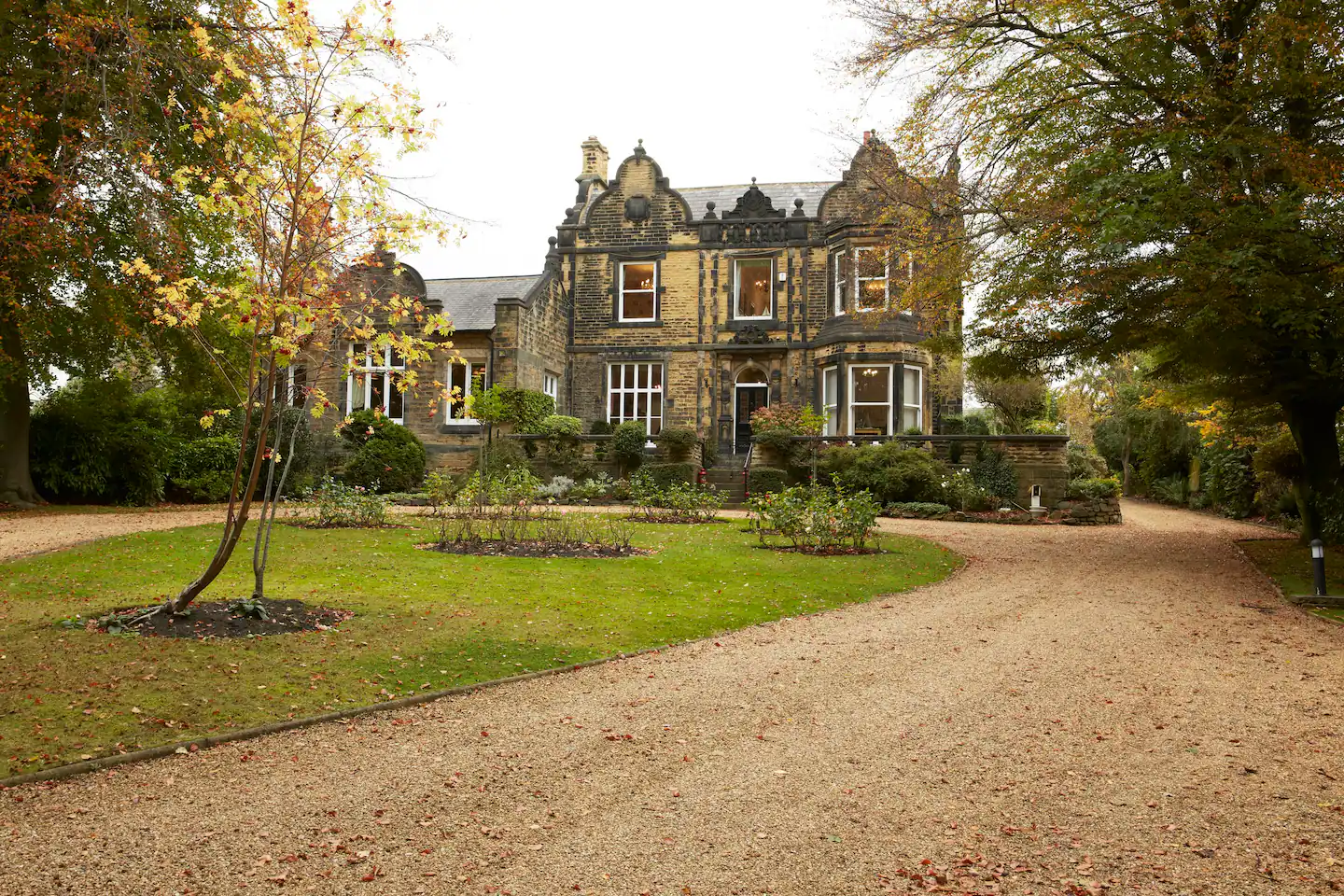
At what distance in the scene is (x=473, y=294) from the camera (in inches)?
1134

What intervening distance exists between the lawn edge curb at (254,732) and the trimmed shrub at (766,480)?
51.2 ft

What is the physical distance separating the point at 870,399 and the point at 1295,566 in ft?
46.6

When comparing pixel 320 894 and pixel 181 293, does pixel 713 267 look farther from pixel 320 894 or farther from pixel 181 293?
pixel 320 894

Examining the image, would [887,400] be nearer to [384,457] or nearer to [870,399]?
[870,399]

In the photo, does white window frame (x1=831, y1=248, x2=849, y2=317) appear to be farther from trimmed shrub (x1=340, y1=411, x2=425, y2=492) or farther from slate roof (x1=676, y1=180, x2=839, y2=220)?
trimmed shrub (x1=340, y1=411, x2=425, y2=492)

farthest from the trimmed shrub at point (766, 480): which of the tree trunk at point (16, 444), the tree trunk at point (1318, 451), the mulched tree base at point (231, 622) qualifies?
the mulched tree base at point (231, 622)

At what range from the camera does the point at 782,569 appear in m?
11.4

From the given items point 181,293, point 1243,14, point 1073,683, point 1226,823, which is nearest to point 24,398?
point 181,293

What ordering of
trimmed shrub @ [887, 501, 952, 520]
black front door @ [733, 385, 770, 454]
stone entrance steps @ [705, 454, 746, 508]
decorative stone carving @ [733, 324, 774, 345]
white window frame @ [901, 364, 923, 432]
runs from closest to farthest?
trimmed shrub @ [887, 501, 952, 520]
stone entrance steps @ [705, 454, 746, 508]
white window frame @ [901, 364, 923, 432]
decorative stone carving @ [733, 324, 774, 345]
black front door @ [733, 385, 770, 454]

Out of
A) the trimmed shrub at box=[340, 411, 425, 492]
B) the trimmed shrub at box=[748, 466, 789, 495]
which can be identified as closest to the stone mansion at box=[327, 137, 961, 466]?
the trimmed shrub at box=[340, 411, 425, 492]

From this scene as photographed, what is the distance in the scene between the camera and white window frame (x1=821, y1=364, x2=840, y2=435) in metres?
25.4

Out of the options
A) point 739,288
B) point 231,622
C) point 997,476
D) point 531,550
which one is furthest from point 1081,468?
point 231,622

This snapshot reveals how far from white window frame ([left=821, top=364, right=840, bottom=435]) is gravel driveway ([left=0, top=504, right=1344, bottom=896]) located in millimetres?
18382

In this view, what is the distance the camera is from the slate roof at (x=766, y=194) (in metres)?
29.0
